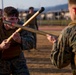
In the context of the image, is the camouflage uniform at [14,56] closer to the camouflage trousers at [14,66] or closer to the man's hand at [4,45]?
the camouflage trousers at [14,66]

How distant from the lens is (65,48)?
106 inches

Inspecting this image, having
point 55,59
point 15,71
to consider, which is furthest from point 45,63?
point 55,59

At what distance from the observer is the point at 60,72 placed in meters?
8.55

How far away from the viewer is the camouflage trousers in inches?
186

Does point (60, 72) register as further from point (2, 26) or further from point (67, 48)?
point (67, 48)

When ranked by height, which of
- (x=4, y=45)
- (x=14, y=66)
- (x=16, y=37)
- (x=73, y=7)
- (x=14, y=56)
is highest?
(x=73, y=7)

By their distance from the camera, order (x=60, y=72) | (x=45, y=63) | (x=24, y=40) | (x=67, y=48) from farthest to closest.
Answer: (x=45, y=63), (x=60, y=72), (x=24, y=40), (x=67, y=48)

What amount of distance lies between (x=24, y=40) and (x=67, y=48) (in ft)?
6.27

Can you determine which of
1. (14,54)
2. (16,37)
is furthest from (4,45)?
(14,54)

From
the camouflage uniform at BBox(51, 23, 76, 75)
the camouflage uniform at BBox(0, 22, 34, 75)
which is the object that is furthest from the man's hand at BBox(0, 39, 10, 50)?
the camouflage uniform at BBox(51, 23, 76, 75)

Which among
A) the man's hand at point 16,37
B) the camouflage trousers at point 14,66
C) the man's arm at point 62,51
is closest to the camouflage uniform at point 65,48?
the man's arm at point 62,51

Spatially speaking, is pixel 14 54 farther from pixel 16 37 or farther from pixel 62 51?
pixel 62 51

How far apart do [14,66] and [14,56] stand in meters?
0.16

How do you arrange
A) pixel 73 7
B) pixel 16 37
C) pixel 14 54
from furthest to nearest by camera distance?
pixel 14 54
pixel 16 37
pixel 73 7
